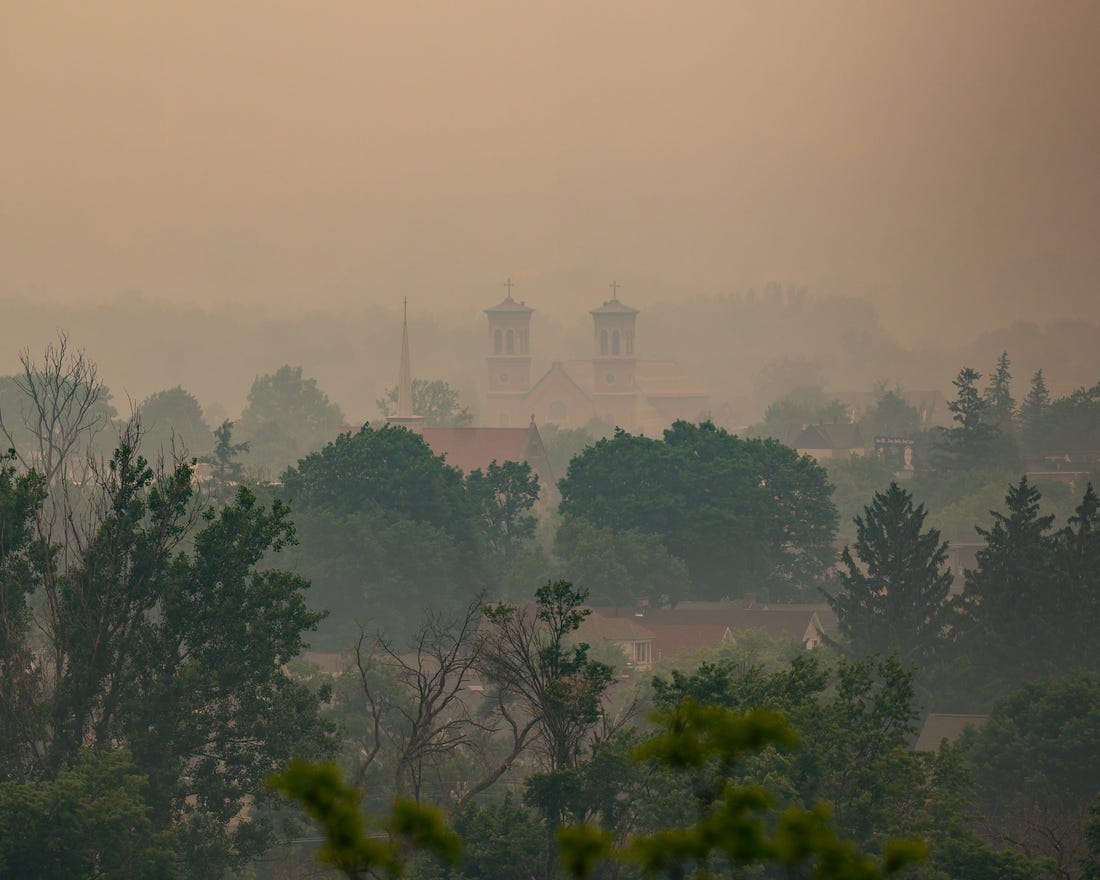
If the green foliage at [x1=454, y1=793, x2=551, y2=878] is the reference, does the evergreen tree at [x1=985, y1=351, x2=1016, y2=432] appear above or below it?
above

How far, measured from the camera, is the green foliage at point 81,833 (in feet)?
109

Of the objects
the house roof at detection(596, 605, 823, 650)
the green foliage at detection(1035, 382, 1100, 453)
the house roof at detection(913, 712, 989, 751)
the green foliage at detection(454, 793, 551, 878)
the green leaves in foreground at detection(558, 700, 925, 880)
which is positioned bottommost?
the green foliage at detection(454, 793, 551, 878)

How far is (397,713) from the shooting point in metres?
57.9

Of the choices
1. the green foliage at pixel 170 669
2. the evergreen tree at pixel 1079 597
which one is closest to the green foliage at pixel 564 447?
the evergreen tree at pixel 1079 597

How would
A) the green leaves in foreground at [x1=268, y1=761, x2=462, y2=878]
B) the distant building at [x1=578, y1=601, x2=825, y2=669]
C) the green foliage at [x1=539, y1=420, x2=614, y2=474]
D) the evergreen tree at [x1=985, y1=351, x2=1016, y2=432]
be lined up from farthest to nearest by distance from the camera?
the green foliage at [x1=539, y1=420, x2=614, y2=474] < the evergreen tree at [x1=985, y1=351, x2=1016, y2=432] < the distant building at [x1=578, y1=601, x2=825, y2=669] < the green leaves in foreground at [x1=268, y1=761, x2=462, y2=878]

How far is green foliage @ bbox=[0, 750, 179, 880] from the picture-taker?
3338cm

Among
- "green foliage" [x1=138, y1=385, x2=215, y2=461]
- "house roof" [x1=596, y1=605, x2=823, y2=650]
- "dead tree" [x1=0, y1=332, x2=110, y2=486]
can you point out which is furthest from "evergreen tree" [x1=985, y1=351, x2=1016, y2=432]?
"house roof" [x1=596, y1=605, x2=823, y2=650]

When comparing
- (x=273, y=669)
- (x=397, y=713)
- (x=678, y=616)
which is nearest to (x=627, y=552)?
(x=678, y=616)

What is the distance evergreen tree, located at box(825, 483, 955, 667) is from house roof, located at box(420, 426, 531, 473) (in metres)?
71.8

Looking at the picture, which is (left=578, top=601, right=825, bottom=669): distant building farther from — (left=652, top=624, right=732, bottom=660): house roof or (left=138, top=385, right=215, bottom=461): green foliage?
(left=138, top=385, right=215, bottom=461): green foliage

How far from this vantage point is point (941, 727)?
60.7 m

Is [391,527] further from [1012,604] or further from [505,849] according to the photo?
[505,849]

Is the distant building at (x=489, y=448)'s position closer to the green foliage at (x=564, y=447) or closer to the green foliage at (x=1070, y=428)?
the green foliage at (x=564, y=447)

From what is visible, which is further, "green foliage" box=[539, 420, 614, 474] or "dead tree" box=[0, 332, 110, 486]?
"green foliage" box=[539, 420, 614, 474]
